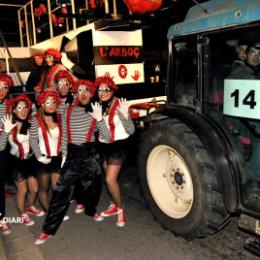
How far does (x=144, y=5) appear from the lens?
19.1 ft

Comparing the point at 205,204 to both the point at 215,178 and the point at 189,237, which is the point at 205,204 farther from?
the point at 189,237

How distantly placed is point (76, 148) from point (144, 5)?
320 centimetres

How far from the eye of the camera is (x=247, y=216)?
2.78 metres

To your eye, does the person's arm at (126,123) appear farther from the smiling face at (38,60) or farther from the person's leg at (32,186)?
the smiling face at (38,60)

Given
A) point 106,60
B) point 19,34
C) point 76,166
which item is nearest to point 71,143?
point 76,166

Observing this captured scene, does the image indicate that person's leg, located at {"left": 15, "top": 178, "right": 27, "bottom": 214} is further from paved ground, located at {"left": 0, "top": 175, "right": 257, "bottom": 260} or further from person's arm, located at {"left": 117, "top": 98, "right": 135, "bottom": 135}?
person's arm, located at {"left": 117, "top": 98, "right": 135, "bottom": 135}

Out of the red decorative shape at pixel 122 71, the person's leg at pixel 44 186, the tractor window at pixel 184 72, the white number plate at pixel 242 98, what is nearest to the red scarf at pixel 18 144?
the person's leg at pixel 44 186

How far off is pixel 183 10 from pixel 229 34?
3932mm

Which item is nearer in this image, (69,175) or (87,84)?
(69,175)

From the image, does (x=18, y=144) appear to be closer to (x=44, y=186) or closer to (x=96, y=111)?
(x=44, y=186)

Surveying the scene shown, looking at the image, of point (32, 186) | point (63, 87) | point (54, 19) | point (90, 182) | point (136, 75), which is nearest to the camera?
point (90, 182)

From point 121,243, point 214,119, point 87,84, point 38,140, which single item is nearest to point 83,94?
point 87,84

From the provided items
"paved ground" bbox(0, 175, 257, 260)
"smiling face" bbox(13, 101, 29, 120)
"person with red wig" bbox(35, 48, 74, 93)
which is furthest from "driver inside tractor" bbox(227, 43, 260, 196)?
"person with red wig" bbox(35, 48, 74, 93)

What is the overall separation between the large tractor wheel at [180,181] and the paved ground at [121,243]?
0.18 m
